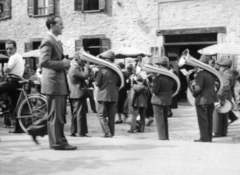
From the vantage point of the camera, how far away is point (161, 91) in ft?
28.1

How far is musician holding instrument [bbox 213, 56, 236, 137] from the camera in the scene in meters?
9.70

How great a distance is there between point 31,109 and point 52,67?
8.98 feet

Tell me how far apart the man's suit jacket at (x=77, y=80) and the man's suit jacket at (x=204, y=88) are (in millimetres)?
2068

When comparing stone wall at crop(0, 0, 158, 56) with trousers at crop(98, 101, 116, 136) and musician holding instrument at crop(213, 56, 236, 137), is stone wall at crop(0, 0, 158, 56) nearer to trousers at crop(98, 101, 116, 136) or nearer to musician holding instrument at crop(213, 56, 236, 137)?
musician holding instrument at crop(213, 56, 236, 137)

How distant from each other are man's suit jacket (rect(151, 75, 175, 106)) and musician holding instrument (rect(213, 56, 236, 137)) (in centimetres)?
149

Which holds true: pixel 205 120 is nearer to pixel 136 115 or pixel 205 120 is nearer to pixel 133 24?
pixel 136 115

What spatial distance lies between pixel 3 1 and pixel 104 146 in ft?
61.0

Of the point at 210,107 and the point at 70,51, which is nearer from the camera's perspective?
the point at 210,107

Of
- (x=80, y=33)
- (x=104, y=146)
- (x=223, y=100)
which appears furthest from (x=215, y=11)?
(x=104, y=146)

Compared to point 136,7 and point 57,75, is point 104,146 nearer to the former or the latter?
point 57,75

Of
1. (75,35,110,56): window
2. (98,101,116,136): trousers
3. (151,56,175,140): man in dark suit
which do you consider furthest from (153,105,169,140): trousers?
(75,35,110,56): window

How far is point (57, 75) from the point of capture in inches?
247

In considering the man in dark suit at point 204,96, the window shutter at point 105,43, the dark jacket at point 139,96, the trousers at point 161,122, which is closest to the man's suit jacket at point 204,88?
the man in dark suit at point 204,96

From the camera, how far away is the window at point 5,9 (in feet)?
77.8
